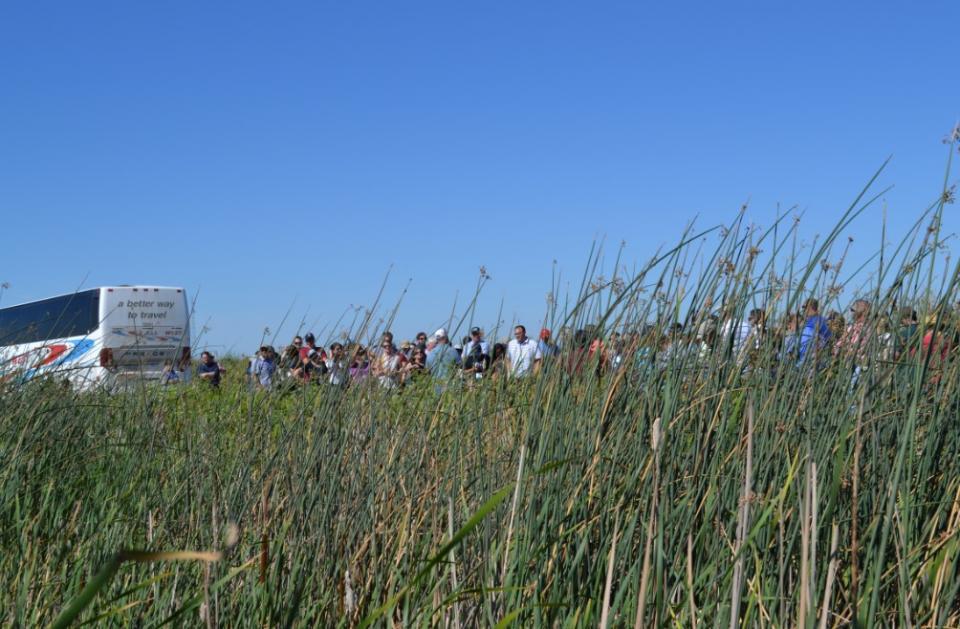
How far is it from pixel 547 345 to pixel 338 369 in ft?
2.79

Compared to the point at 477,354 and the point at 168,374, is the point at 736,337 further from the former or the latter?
the point at 168,374

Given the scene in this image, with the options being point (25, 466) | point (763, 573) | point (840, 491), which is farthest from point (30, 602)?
point (840, 491)

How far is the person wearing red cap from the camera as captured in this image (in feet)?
8.58

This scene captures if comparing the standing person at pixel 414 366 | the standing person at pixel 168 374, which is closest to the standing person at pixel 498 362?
the standing person at pixel 414 366

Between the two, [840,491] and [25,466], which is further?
[25,466]

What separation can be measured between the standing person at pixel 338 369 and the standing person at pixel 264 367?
0.44 meters

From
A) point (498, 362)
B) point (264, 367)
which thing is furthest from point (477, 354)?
point (264, 367)

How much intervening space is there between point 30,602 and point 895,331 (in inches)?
89.8

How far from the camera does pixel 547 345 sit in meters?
2.71

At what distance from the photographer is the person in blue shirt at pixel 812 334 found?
8.05 ft

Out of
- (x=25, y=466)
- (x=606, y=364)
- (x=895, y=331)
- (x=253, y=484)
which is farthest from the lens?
(x=25, y=466)

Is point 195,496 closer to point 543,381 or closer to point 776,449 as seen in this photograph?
point 543,381

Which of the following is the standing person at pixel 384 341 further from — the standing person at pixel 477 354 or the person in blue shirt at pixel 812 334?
the person in blue shirt at pixel 812 334

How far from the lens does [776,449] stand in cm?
215
